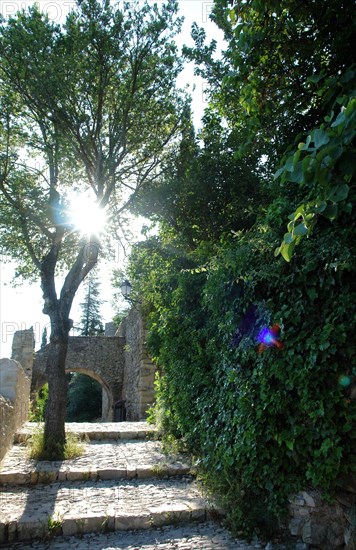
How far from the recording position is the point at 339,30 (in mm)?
3912

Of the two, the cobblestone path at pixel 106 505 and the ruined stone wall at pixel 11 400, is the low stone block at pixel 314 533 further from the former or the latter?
the ruined stone wall at pixel 11 400

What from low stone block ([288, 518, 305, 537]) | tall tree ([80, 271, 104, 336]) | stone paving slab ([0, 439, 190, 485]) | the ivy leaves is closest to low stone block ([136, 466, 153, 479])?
stone paving slab ([0, 439, 190, 485])

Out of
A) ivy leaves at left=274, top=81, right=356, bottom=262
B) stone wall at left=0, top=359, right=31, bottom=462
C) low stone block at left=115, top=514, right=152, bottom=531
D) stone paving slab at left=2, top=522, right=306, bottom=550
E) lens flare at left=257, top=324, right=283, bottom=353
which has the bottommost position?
stone paving slab at left=2, top=522, right=306, bottom=550

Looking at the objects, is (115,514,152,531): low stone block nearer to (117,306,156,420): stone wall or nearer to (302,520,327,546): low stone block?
(302,520,327,546): low stone block

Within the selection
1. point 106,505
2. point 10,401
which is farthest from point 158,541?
point 10,401

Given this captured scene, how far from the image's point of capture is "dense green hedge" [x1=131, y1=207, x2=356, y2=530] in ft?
9.44

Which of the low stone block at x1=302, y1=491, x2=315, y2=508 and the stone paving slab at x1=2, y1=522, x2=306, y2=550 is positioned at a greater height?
the low stone block at x1=302, y1=491, x2=315, y2=508

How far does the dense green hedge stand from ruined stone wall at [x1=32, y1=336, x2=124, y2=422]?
10549 mm

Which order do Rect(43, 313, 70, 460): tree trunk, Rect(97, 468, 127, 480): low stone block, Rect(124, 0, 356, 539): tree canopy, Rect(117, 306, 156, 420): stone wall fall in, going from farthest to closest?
Rect(117, 306, 156, 420): stone wall → Rect(43, 313, 70, 460): tree trunk → Rect(97, 468, 127, 480): low stone block → Rect(124, 0, 356, 539): tree canopy

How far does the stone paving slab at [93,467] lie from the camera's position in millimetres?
4512

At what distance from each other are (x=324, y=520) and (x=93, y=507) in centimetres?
202

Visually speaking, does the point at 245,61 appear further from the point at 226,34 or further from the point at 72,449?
the point at 72,449

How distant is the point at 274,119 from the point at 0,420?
494 centimetres

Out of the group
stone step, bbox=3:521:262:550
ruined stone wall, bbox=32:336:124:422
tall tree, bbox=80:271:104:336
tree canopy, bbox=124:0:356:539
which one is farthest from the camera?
tall tree, bbox=80:271:104:336
